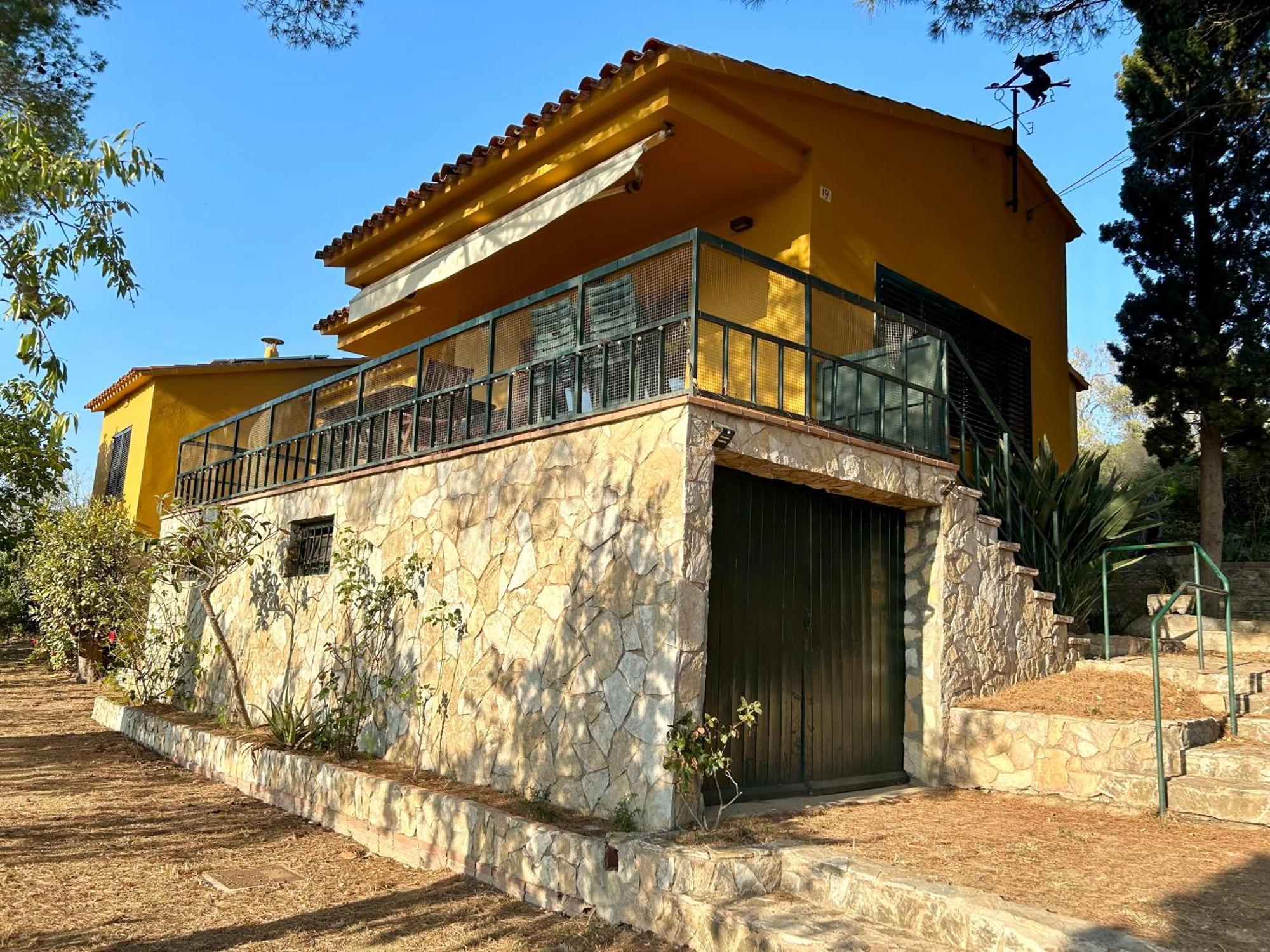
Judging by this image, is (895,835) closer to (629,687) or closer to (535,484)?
(629,687)

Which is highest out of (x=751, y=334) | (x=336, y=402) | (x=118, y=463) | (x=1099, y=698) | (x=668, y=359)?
(x=118, y=463)

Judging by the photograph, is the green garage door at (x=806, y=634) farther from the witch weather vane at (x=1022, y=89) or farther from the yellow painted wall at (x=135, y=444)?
the yellow painted wall at (x=135, y=444)

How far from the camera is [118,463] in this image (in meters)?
17.4

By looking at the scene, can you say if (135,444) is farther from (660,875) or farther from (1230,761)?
(1230,761)

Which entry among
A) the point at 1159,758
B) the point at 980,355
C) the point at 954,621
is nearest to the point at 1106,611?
the point at 954,621

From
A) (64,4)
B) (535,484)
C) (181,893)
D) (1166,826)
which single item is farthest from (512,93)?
(1166,826)

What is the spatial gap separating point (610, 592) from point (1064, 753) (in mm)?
3284

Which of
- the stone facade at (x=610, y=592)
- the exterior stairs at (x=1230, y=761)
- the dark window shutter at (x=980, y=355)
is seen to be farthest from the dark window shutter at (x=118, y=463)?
the exterior stairs at (x=1230, y=761)

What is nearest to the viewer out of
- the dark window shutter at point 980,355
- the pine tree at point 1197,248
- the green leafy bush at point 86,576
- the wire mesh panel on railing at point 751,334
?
the wire mesh panel on railing at point 751,334

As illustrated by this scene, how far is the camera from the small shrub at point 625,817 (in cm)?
510

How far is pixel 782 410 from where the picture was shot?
5.92m

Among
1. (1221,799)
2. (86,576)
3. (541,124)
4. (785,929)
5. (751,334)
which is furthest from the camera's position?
(86,576)

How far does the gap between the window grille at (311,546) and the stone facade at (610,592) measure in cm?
40

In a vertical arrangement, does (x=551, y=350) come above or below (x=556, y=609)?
above
